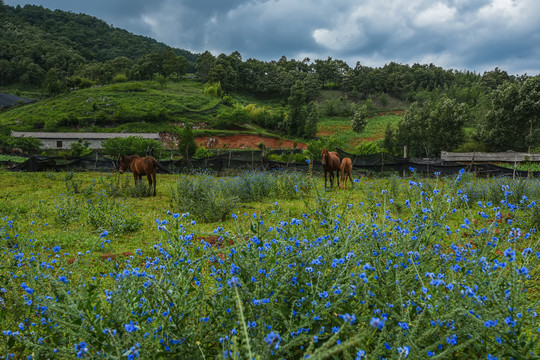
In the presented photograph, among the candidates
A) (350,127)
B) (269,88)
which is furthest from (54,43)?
(350,127)

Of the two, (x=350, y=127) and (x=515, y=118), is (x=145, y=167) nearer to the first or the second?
(x=515, y=118)

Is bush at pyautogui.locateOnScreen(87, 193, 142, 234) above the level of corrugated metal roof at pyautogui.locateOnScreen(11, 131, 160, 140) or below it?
below

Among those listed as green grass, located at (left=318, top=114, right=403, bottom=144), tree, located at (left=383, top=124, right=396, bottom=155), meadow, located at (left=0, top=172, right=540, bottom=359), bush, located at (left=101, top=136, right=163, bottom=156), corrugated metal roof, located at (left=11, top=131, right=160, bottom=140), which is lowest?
meadow, located at (left=0, top=172, right=540, bottom=359)

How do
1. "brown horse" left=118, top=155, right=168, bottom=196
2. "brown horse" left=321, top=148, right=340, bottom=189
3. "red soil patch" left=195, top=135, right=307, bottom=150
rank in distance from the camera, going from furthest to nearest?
"red soil patch" left=195, top=135, right=307, bottom=150 < "brown horse" left=321, top=148, right=340, bottom=189 < "brown horse" left=118, top=155, right=168, bottom=196

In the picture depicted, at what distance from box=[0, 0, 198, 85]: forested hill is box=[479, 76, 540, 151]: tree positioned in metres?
95.2

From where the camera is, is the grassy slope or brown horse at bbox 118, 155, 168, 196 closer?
brown horse at bbox 118, 155, 168, 196

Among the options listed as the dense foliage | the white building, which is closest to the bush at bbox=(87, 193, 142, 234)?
the dense foliage

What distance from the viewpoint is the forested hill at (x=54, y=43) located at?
91.2 meters

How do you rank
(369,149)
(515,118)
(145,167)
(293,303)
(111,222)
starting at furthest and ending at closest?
1. (369,149)
2. (515,118)
3. (145,167)
4. (111,222)
5. (293,303)

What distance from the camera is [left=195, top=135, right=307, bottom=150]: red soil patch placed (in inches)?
2070

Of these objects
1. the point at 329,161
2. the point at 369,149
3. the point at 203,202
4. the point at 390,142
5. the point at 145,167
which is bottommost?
the point at 203,202

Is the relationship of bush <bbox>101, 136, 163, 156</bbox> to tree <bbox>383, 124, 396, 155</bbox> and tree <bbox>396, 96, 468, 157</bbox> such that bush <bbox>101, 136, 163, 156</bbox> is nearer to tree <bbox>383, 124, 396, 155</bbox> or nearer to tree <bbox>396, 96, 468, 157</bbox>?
tree <bbox>383, 124, 396, 155</bbox>

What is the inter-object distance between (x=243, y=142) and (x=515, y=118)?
38.6 m

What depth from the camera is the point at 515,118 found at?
3025 cm
